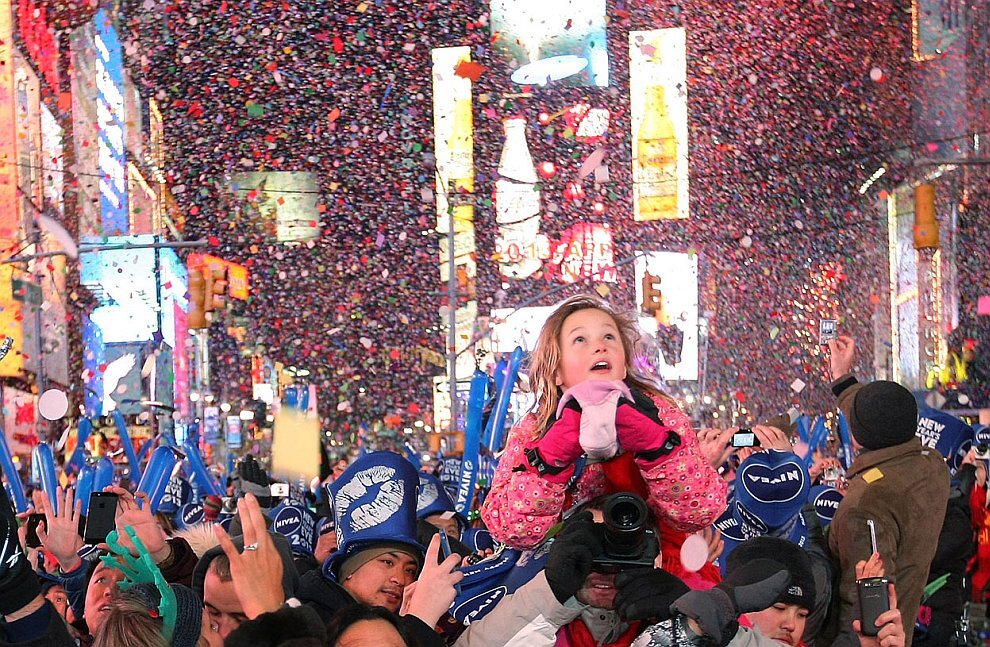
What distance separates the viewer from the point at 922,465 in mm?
4773

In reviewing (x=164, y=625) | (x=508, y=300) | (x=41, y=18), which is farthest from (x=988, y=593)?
(x=508, y=300)

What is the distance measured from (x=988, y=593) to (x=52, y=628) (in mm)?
8140

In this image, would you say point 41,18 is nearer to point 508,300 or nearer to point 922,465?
point 508,300

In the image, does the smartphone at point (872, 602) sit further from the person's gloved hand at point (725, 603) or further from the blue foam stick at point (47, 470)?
the blue foam stick at point (47, 470)

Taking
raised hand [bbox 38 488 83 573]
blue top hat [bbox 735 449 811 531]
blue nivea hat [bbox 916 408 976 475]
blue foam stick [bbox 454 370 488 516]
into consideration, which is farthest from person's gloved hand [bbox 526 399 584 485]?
blue nivea hat [bbox 916 408 976 475]

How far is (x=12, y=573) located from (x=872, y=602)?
7.53ft

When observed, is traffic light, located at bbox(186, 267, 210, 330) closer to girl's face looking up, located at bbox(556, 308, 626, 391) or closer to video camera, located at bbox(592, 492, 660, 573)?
girl's face looking up, located at bbox(556, 308, 626, 391)

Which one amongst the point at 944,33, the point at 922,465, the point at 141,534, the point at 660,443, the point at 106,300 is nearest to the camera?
the point at 660,443

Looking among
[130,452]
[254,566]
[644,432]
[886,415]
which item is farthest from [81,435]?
[644,432]

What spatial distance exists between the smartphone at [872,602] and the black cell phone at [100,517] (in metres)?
2.39

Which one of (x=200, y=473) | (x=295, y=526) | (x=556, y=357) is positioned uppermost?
(x=556, y=357)

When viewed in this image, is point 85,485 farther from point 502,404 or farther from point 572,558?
point 572,558

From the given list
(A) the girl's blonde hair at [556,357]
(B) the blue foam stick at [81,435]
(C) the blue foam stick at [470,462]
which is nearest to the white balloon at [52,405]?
(B) the blue foam stick at [81,435]

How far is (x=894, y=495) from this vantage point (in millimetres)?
4664
